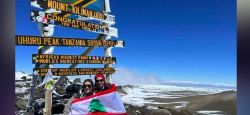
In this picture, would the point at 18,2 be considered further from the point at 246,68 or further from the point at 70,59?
the point at 246,68

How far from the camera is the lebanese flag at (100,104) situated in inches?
206

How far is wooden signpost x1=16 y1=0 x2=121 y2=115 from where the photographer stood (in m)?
5.19

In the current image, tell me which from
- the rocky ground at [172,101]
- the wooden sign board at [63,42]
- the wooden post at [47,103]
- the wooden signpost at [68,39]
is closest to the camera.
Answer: the wooden sign board at [63,42]

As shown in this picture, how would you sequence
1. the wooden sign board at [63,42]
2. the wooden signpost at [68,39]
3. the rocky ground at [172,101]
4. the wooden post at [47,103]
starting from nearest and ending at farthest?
1. the wooden sign board at [63,42]
2. the wooden signpost at [68,39]
3. the wooden post at [47,103]
4. the rocky ground at [172,101]

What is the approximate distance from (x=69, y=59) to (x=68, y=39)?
0.74ft

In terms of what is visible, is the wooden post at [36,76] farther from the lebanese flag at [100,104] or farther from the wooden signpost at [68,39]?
the lebanese flag at [100,104]

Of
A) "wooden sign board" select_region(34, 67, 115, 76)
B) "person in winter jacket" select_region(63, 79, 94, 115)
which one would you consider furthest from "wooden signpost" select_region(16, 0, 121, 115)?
"person in winter jacket" select_region(63, 79, 94, 115)

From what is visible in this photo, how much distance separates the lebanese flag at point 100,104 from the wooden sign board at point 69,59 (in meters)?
0.50

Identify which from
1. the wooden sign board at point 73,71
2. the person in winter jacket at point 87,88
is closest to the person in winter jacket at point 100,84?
the person in winter jacket at point 87,88

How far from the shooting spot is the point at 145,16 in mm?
5637

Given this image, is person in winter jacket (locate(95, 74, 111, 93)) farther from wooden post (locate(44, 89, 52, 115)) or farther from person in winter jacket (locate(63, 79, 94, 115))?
wooden post (locate(44, 89, 52, 115))

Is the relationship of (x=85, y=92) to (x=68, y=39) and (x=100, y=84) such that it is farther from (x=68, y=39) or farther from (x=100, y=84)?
(x=68, y=39)

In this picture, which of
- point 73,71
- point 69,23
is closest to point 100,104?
point 73,71

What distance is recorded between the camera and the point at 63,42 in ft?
17.8
